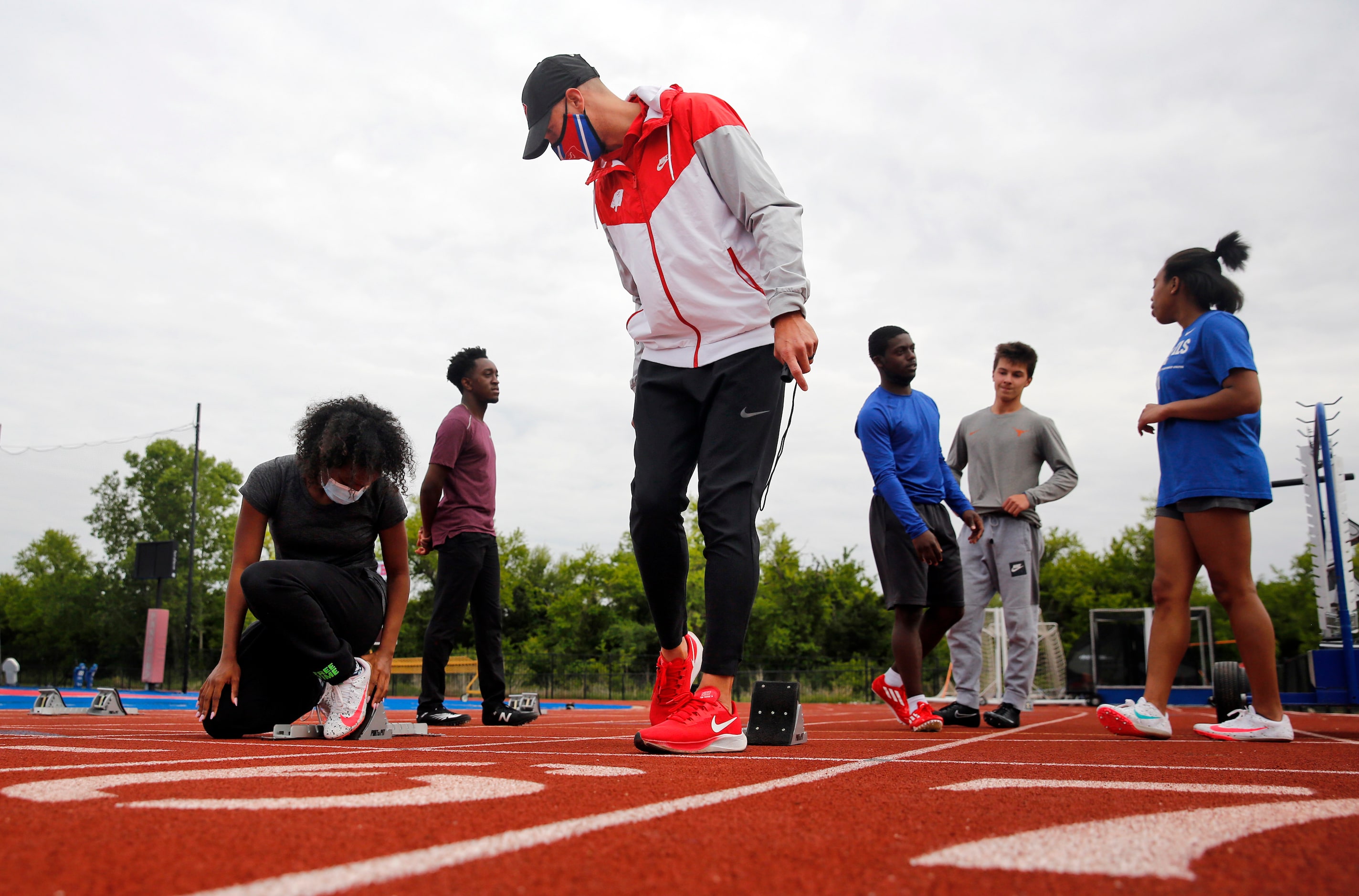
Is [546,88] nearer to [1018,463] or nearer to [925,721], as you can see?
[925,721]

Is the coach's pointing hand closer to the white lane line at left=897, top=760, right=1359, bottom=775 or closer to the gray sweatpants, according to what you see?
the white lane line at left=897, top=760, right=1359, bottom=775

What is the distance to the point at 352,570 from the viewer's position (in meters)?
4.10

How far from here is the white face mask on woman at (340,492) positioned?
3.87 meters

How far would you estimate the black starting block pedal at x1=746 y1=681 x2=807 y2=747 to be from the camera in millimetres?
3393

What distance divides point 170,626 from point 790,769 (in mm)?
44538

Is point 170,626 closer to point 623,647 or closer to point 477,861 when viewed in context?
point 623,647

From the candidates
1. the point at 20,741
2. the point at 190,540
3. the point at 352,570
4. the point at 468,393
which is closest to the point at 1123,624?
the point at 468,393

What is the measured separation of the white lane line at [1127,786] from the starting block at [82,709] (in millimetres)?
7022

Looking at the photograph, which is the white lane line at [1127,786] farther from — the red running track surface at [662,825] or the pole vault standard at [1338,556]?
the pole vault standard at [1338,556]

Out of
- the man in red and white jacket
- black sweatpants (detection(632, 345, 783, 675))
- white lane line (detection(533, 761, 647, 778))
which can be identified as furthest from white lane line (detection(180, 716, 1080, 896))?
the man in red and white jacket

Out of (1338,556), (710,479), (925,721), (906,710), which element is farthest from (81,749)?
(1338,556)

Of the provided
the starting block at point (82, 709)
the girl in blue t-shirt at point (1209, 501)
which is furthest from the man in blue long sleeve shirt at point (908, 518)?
the starting block at point (82, 709)

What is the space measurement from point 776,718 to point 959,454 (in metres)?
3.50

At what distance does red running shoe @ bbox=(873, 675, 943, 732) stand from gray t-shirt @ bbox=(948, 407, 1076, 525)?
4.35ft
